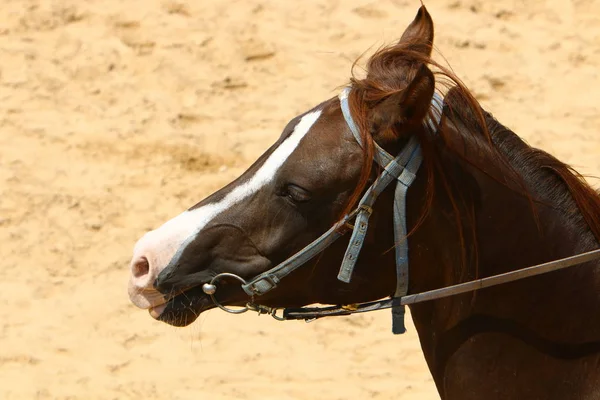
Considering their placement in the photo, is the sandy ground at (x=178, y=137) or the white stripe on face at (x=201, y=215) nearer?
the white stripe on face at (x=201, y=215)

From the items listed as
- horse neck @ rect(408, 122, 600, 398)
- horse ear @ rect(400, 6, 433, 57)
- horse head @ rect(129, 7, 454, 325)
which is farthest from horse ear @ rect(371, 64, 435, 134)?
horse ear @ rect(400, 6, 433, 57)

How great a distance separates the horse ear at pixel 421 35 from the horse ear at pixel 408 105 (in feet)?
1.04

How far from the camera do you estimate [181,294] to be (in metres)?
2.72

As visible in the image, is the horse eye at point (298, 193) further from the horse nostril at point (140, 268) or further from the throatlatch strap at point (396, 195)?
the horse nostril at point (140, 268)

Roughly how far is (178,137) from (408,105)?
455cm

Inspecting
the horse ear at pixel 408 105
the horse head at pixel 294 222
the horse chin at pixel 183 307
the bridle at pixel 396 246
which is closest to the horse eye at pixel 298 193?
the horse head at pixel 294 222

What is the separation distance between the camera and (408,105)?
102 inches

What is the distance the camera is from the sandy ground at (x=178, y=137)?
5.50 metres

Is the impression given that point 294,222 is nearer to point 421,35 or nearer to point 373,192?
point 373,192

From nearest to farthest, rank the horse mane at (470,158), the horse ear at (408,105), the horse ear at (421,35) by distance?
1. the horse ear at (408,105)
2. the horse mane at (470,158)
3. the horse ear at (421,35)

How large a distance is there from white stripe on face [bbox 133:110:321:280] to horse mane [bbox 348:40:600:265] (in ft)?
0.59

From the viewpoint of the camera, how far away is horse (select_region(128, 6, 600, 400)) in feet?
8.71

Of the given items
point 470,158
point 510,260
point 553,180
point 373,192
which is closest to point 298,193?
point 373,192

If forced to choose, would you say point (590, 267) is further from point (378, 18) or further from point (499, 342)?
point (378, 18)
